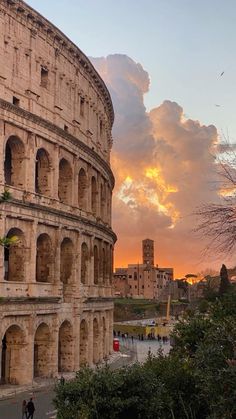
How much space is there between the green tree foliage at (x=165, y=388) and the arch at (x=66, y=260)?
500 inches

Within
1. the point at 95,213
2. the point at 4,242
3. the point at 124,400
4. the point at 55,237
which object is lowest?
the point at 124,400

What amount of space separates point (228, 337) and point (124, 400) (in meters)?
3.90

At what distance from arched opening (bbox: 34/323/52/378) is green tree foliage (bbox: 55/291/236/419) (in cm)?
1031

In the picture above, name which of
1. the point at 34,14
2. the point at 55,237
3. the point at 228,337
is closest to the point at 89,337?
the point at 55,237

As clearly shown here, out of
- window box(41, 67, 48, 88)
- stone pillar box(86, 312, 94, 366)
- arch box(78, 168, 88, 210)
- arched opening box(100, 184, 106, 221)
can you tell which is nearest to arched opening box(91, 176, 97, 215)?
arched opening box(100, 184, 106, 221)

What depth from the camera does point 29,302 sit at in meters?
24.8

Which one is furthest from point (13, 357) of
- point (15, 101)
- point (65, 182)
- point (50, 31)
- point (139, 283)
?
point (139, 283)

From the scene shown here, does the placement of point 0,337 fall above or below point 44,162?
below

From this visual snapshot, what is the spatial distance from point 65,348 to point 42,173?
8.97 m

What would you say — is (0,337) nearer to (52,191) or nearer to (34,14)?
(52,191)

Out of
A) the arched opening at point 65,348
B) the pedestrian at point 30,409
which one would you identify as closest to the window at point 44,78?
the arched opening at point 65,348

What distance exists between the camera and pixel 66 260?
A: 29.7 m

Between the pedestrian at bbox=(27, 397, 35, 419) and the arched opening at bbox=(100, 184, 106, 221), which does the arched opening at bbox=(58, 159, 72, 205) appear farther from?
the pedestrian at bbox=(27, 397, 35, 419)

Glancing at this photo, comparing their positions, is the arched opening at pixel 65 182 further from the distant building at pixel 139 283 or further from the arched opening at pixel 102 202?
the distant building at pixel 139 283
